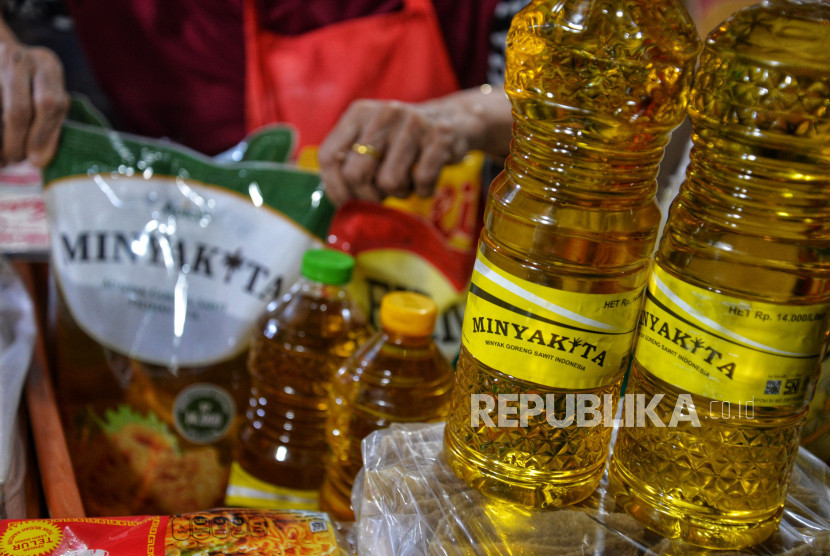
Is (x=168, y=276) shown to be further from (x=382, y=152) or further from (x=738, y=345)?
(x=738, y=345)

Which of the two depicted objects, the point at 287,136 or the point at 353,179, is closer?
the point at 353,179

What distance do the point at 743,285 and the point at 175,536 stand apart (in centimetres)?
49

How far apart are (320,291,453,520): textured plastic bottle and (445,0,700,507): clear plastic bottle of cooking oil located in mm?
255

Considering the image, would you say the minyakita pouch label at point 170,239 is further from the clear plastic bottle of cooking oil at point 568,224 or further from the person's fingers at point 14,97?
the clear plastic bottle of cooking oil at point 568,224

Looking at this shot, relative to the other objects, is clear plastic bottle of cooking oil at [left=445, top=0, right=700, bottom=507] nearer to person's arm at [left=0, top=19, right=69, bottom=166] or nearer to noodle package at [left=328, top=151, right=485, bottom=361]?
noodle package at [left=328, top=151, right=485, bottom=361]

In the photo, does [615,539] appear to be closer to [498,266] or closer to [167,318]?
[498,266]

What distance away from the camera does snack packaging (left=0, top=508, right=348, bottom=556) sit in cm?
59

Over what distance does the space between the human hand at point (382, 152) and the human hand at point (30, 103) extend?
1.33ft

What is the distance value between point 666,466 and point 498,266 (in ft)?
0.67

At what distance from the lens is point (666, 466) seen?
22.6 inches

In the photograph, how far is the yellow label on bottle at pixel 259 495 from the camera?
0.90 m

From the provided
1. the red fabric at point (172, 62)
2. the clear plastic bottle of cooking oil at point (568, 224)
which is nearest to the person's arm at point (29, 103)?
the red fabric at point (172, 62)

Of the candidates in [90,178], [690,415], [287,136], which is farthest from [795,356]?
[90,178]

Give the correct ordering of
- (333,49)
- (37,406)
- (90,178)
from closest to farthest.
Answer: (37,406) < (90,178) < (333,49)
